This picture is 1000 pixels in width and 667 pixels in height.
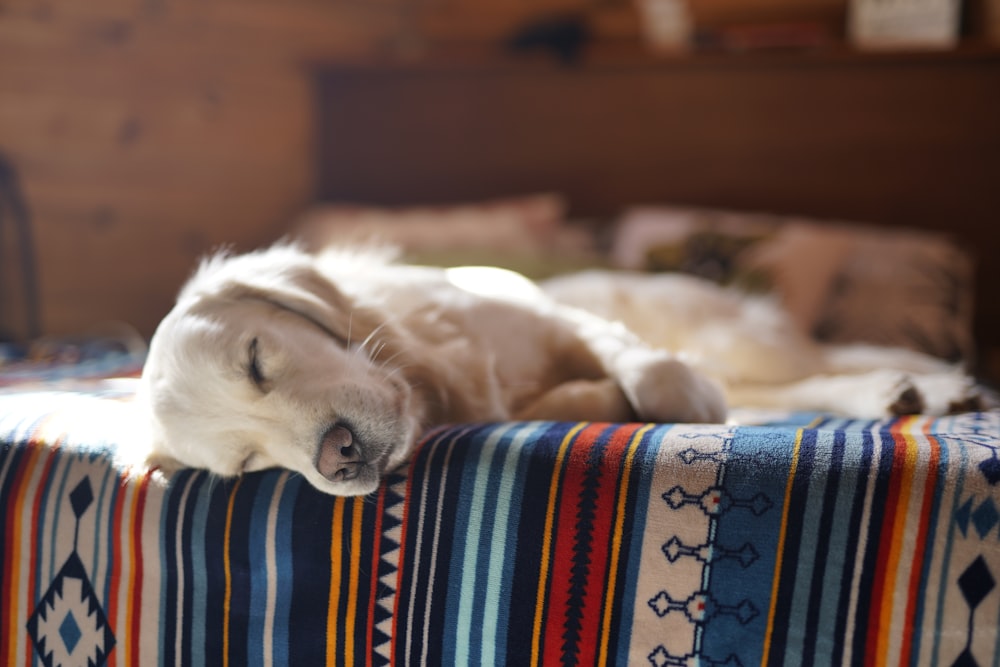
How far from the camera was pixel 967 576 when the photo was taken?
2.64ft

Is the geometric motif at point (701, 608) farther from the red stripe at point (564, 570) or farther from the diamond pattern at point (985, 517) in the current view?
the diamond pattern at point (985, 517)

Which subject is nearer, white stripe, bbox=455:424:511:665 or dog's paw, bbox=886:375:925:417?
white stripe, bbox=455:424:511:665

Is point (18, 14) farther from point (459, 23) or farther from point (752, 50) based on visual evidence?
point (752, 50)

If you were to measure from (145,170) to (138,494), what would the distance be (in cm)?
252

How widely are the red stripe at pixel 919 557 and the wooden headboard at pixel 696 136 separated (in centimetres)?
243

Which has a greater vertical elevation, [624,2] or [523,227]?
[624,2]

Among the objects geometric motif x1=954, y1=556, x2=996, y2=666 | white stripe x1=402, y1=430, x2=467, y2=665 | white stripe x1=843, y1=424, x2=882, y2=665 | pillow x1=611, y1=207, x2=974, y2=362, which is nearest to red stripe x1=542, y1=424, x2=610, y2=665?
white stripe x1=402, y1=430, x2=467, y2=665

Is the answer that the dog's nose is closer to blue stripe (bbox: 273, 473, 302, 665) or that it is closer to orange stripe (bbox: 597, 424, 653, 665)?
blue stripe (bbox: 273, 473, 302, 665)

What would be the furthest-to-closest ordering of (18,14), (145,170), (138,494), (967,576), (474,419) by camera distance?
(145,170)
(18,14)
(474,419)
(138,494)
(967,576)

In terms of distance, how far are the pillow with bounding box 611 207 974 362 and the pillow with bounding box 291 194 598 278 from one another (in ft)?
1.24

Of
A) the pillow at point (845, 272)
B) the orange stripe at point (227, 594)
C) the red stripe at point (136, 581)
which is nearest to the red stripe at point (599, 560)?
the orange stripe at point (227, 594)

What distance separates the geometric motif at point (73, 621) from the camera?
3.64ft

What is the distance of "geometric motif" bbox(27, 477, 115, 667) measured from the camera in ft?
3.64

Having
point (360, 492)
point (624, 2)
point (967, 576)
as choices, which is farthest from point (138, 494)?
point (624, 2)
